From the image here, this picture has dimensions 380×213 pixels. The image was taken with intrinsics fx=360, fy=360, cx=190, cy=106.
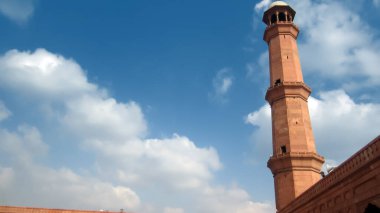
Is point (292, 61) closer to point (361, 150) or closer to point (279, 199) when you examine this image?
point (279, 199)

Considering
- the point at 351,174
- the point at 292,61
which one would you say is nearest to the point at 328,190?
the point at 351,174

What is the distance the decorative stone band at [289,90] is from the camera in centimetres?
2447

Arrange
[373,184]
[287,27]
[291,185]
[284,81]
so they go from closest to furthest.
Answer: [373,184] < [291,185] < [284,81] < [287,27]

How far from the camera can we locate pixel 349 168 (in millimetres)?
12727

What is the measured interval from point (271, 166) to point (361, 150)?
38.9 ft

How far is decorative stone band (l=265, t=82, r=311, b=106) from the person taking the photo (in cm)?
2447

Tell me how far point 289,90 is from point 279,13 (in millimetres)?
7333

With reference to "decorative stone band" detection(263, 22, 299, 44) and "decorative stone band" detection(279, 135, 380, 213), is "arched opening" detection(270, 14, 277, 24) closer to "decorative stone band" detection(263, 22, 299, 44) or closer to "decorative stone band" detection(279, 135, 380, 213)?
"decorative stone band" detection(263, 22, 299, 44)

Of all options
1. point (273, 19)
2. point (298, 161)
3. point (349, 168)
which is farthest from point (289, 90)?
point (349, 168)

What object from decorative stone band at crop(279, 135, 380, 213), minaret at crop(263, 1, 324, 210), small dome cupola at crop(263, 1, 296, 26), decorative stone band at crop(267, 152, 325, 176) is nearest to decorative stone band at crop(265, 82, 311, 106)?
minaret at crop(263, 1, 324, 210)

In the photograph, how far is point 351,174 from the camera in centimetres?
1249

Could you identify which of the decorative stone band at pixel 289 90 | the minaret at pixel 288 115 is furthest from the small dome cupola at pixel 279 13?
the decorative stone band at pixel 289 90

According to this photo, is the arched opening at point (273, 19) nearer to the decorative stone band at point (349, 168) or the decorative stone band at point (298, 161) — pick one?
the decorative stone band at point (298, 161)

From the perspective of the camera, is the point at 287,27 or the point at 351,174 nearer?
the point at 351,174
